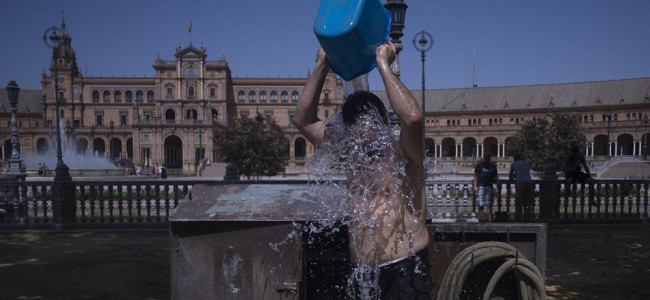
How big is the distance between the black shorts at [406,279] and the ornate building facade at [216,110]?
188 feet

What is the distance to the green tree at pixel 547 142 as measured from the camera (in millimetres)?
22188

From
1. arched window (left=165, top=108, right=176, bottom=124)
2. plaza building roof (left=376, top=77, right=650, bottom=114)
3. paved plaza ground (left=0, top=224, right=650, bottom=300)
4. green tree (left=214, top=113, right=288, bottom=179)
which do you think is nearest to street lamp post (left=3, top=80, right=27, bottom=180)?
paved plaza ground (left=0, top=224, right=650, bottom=300)

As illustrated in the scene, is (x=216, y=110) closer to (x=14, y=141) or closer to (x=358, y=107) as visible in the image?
(x=14, y=141)

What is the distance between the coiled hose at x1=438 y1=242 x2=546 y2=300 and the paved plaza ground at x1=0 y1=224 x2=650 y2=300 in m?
2.46

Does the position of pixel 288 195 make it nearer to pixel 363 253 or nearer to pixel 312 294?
pixel 312 294

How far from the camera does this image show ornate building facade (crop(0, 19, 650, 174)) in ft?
202

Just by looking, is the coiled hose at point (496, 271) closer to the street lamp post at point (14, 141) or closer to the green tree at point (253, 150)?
the street lamp post at point (14, 141)

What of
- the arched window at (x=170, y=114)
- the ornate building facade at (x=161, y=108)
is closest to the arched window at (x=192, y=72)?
the ornate building facade at (x=161, y=108)

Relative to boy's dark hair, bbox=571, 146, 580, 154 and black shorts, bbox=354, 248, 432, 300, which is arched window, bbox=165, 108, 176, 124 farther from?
black shorts, bbox=354, 248, 432, 300

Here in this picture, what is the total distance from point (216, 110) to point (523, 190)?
63675 millimetres

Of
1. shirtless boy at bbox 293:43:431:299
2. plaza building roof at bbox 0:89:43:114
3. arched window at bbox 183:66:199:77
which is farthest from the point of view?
plaza building roof at bbox 0:89:43:114

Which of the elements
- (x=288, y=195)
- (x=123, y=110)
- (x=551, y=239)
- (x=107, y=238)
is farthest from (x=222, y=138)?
(x=123, y=110)

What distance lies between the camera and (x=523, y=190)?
9.41 metres

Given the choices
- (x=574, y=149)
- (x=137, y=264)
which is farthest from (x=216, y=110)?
(x=137, y=264)
